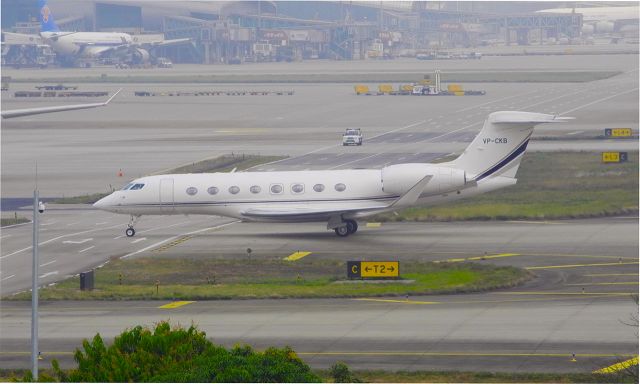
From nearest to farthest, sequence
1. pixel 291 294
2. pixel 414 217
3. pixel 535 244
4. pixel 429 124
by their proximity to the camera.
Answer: pixel 291 294, pixel 535 244, pixel 414 217, pixel 429 124

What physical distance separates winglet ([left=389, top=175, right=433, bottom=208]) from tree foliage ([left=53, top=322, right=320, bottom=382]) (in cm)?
2972

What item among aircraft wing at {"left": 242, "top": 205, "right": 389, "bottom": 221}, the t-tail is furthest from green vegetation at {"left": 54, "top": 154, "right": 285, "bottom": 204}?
the t-tail

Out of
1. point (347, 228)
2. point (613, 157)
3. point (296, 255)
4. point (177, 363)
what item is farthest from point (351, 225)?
point (613, 157)

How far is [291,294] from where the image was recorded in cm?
4716

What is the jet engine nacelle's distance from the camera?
195 feet

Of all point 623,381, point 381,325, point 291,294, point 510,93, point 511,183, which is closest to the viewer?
point 623,381

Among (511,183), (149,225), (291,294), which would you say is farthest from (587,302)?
(149,225)

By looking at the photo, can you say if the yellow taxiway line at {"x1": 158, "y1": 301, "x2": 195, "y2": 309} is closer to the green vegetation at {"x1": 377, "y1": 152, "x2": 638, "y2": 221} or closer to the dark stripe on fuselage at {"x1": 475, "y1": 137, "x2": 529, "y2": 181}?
the dark stripe on fuselage at {"x1": 475, "y1": 137, "x2": 529, "y2": 181}

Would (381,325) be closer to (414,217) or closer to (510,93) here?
(414,217)

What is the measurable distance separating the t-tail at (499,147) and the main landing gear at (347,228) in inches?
226

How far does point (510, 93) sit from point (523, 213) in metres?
104

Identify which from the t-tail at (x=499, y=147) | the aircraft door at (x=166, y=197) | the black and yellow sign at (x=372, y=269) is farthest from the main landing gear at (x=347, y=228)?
the black and yellow sign at (x=372, y=269)

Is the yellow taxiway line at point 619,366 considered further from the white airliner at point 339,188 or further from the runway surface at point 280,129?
the runway surface at point 280,129

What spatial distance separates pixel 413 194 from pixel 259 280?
455 inches
